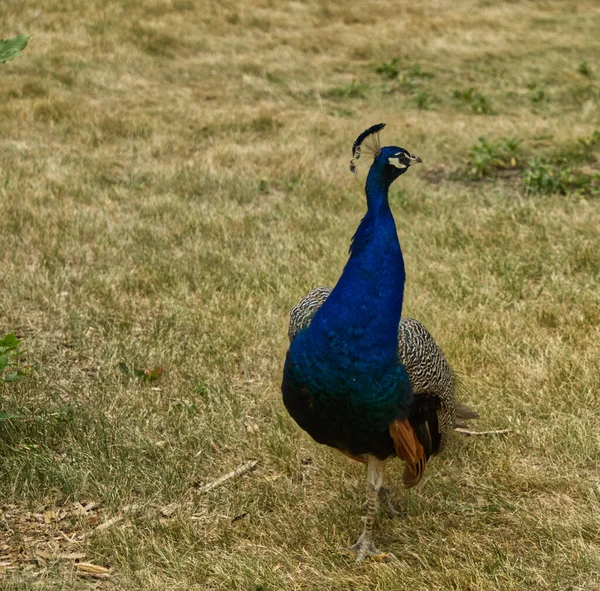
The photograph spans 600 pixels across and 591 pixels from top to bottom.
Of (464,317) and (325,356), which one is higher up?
(325,356)

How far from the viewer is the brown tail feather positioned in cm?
333

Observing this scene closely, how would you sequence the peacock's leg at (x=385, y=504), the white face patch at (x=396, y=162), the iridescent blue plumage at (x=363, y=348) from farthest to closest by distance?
the peacock's leg at (x=385, y=504) → the white face patch at (x=396, y=162) → the iridescent blue plumage at (x=363, y=348)

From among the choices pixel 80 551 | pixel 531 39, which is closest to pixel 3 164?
pixel 80 551

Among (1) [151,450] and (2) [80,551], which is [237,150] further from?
(2) [80,551]

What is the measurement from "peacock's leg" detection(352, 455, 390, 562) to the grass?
99mm

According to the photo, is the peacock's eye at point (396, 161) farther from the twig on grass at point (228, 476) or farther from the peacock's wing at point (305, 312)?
the twig on grass at point (228, 476)

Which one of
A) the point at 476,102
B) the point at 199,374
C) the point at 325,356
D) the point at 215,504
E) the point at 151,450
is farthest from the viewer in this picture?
the point at 476,102

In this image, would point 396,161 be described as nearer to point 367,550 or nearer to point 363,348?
point 363,348

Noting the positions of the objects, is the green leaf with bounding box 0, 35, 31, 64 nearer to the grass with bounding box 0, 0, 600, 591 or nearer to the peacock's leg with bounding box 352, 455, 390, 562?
the grass with bounding box 0, 0, 600, 591

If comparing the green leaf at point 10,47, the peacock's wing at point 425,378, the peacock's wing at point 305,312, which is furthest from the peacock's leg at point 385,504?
the green leaf at point 10,47

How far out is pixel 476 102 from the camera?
13.0m

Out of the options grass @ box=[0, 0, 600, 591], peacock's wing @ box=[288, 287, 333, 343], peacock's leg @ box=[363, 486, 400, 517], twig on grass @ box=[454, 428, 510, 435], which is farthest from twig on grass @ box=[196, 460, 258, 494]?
twig on grass @ box=[454, 428, 510, 435]

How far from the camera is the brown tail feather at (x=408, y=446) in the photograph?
3334 mm

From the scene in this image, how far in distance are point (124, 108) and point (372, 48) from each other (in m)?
6.03
